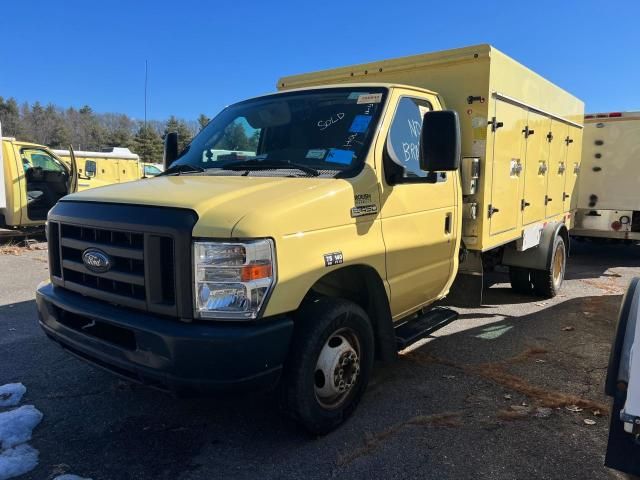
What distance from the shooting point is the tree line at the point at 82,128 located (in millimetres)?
70125

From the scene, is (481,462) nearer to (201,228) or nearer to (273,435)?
(273,435)

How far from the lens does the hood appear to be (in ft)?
8.71

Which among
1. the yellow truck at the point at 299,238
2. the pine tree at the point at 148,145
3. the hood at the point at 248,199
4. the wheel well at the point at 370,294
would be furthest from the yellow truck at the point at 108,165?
the pine tree at the point at 148,145

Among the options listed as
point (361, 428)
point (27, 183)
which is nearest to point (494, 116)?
point (361, 428)

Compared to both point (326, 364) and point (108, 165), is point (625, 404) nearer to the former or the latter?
point (326, 364)

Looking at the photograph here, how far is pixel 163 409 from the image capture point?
362cm

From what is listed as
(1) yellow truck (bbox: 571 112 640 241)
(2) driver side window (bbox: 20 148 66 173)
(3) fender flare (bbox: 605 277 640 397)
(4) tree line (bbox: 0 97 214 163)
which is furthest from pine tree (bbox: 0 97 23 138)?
(3) fender flare (bbox: 605 277 640 397)

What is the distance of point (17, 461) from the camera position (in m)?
2.91

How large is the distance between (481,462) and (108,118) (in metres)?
89.8

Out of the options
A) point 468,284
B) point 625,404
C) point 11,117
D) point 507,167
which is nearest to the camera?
point 625,404

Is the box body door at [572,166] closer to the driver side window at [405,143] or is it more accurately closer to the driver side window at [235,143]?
the driver side window at [405,143]

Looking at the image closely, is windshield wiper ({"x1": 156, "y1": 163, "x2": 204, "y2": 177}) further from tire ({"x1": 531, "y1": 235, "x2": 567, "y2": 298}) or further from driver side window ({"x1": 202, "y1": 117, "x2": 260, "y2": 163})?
tire ({"x1": 531, "y1": 235, "x2": 567, "y2": 298})

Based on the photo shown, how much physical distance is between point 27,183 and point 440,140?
10.4m

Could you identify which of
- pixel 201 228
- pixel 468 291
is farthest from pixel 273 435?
pixel 468 291
